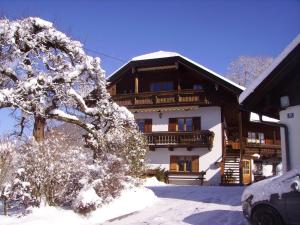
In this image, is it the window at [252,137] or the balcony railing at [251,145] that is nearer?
the balcony railing at [251,145]

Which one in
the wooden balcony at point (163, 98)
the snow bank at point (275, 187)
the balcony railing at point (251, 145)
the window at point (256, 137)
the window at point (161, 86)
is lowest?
the snow bank at point (275, 187)

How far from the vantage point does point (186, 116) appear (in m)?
29.9

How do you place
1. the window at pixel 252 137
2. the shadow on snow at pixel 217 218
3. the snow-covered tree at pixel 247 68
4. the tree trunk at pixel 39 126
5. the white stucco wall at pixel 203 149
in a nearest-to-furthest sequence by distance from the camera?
the shadow on snow at pixel 217 218 → the tree trunk at pixel 39 126 → the white stucco wall at pixel 203 149 → the window at pixel 252 137 → the snow-covered tree at pixel 247 68

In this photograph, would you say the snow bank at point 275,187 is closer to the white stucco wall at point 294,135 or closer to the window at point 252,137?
the white stucco wall at point 294,135

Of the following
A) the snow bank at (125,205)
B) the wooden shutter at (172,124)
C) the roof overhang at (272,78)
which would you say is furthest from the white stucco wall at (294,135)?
the wooden shutter at (172,124)

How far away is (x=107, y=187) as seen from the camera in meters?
13.9

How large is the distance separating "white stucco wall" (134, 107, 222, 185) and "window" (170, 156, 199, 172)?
0.93 feet

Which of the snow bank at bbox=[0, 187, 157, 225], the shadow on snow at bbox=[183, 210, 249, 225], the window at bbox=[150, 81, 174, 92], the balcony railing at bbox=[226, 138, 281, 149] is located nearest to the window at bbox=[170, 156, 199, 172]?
the balcony railing at bbox=[226, 138, 281, 149]

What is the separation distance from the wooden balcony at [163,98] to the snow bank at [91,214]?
14.0 m

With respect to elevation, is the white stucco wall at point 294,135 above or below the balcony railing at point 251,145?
below

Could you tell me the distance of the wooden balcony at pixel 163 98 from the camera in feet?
94.9

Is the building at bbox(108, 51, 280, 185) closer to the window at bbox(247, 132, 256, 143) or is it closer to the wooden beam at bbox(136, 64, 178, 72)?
the wooden beam at bbox(136, 64, 178, 72)

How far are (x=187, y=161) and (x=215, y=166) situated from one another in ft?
6.91

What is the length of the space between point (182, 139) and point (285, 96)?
641 inches
